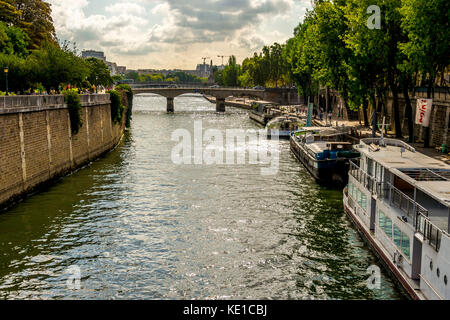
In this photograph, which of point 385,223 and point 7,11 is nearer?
point 385,223

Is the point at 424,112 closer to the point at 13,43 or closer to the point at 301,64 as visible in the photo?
the point at 301,64

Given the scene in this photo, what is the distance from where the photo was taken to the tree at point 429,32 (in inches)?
1193

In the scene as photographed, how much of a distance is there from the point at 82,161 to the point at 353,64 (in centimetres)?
2402

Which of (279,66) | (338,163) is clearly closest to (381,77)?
(338,163)

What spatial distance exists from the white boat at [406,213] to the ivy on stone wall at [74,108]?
76.3 feet

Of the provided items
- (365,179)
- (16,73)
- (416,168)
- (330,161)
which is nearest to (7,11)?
(16,73)

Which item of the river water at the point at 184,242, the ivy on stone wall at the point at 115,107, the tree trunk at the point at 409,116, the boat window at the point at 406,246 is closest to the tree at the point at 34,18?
the ivy on stone wall at the point at 115,107

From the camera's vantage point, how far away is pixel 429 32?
31.0 metres

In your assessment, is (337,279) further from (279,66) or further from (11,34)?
(279,66)

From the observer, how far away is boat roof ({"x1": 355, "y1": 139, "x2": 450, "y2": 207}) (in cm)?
1523

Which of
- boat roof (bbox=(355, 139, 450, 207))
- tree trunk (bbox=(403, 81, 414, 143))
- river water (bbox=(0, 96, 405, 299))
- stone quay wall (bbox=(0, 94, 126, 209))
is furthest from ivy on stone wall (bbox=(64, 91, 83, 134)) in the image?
tree trunk (bbox=(403, 81, 414, 143))

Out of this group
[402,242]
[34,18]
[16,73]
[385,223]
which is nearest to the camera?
[402,242]

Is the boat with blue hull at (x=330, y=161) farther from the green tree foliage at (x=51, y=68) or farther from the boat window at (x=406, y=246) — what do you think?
the green tree foliage at (x=51, y=68)

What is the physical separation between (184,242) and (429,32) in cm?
2124
